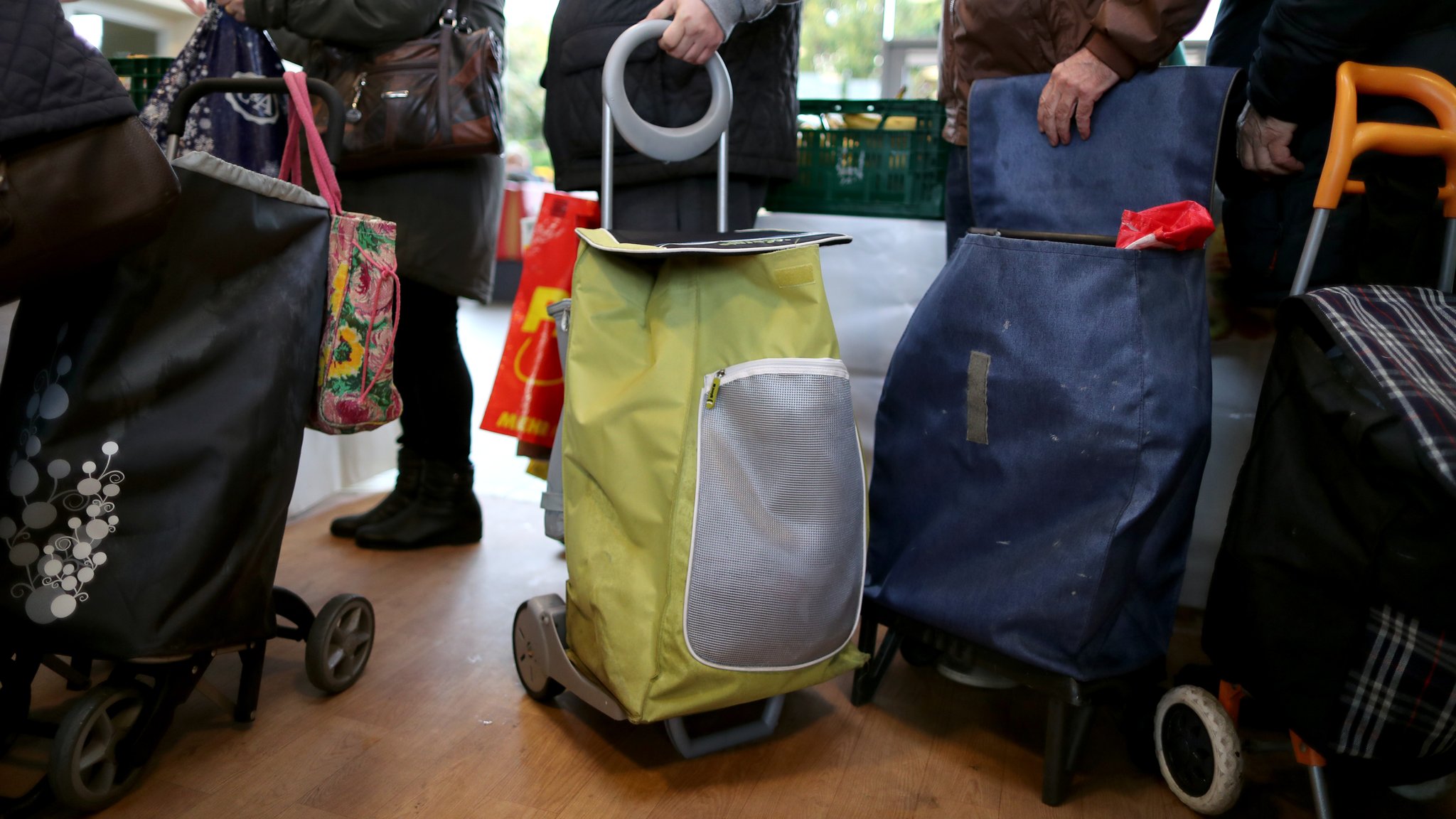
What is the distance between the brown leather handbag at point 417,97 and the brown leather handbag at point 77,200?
2.18 ft

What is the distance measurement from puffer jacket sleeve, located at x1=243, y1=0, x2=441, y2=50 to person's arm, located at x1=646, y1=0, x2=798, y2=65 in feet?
1.65

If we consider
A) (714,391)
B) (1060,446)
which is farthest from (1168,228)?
(714,391)

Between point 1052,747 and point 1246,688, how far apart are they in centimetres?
22

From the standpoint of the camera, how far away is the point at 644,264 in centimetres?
120

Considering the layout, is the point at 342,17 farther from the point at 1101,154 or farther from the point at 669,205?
the point at 1101,154

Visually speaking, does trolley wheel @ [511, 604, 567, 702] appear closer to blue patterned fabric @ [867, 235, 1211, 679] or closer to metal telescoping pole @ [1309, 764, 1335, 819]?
blue patterned fabric @ [867, 235, 1211, 679]

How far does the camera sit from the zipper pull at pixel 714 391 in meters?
1.10

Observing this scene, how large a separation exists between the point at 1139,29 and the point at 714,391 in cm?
66

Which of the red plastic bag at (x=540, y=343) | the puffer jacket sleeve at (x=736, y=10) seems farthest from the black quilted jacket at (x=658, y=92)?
the red plastic bag at (x=540, y=343)

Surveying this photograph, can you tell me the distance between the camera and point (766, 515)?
1.11 metres

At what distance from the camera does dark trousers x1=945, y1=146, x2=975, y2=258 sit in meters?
1.51
